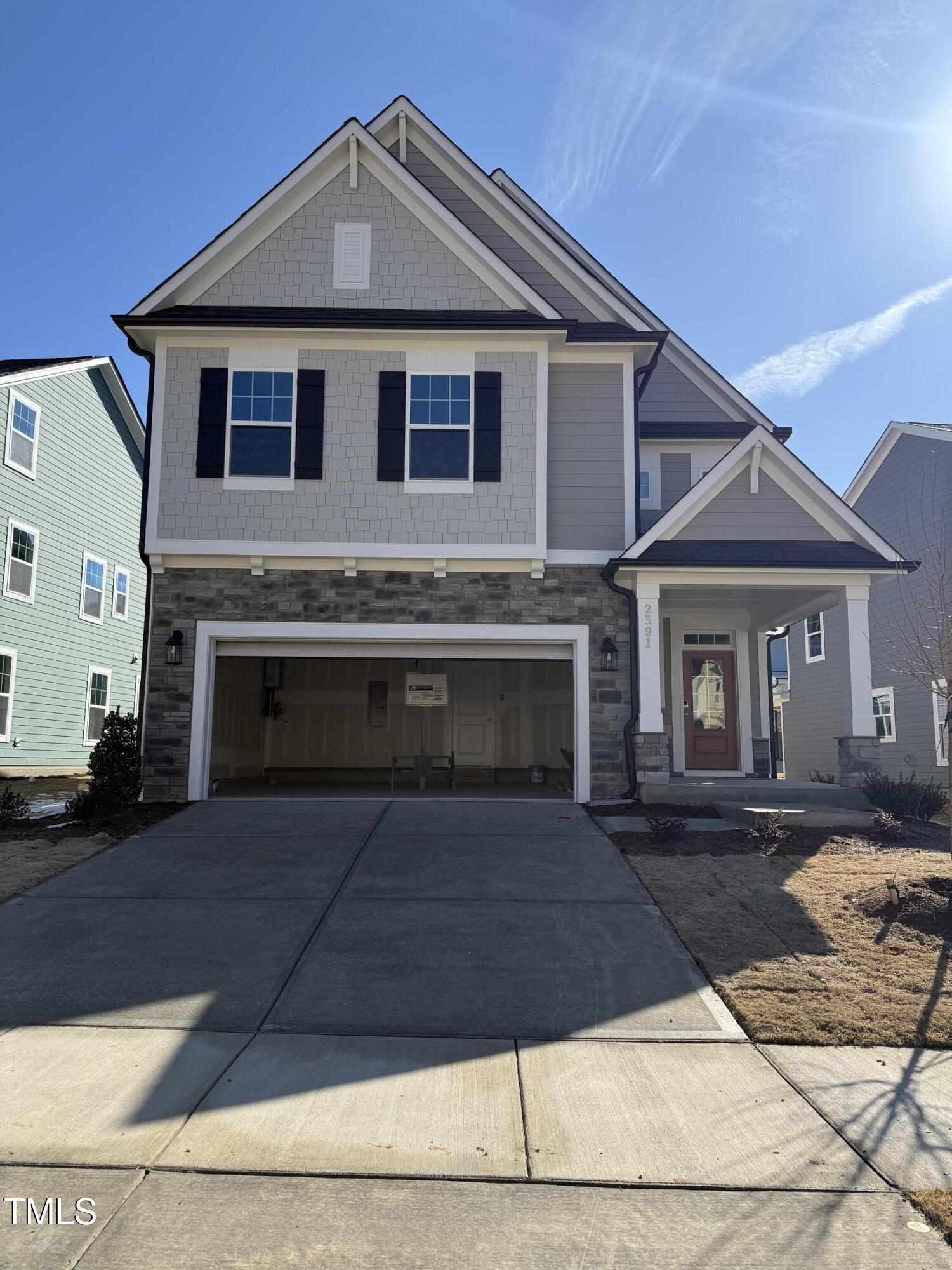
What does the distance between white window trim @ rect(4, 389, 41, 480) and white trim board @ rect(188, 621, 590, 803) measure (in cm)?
816

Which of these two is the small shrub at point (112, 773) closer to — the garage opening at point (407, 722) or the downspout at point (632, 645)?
the downspout at point (632, 645)

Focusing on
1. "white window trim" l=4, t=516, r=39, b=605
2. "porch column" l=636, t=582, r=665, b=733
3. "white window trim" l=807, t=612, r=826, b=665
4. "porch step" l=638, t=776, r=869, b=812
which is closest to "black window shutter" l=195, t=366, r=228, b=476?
"porch column" l=636, t=582, r=665, b=733

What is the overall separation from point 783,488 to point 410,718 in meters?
8.67

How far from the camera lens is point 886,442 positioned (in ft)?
67.1

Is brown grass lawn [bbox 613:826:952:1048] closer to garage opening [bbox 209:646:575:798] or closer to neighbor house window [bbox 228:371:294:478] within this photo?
neighbor house window [bbox 228:371:294:478]

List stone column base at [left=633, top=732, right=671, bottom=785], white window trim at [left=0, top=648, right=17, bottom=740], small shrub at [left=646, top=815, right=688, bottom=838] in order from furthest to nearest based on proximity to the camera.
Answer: white window trim at [left=0, top=648, right=17, bottom=740] < stone column base at [left=633, top=732, right=671, bottom=785] < small shrub at [left=646, top=815, right=688, bottom=838]

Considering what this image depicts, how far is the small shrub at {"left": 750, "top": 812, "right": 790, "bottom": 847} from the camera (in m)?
9.19

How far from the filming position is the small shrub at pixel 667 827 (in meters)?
9.59

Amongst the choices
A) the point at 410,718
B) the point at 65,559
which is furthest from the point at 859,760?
the point at 65,559

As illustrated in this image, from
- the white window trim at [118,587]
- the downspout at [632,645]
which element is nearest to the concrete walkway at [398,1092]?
the downspout at [632,645]

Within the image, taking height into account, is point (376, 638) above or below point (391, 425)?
below

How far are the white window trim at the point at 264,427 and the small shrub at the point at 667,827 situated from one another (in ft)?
20.6

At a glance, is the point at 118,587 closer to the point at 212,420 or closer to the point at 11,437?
the point at 11,437

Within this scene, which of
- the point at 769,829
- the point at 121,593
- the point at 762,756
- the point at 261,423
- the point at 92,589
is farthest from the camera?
the point at 121,593
